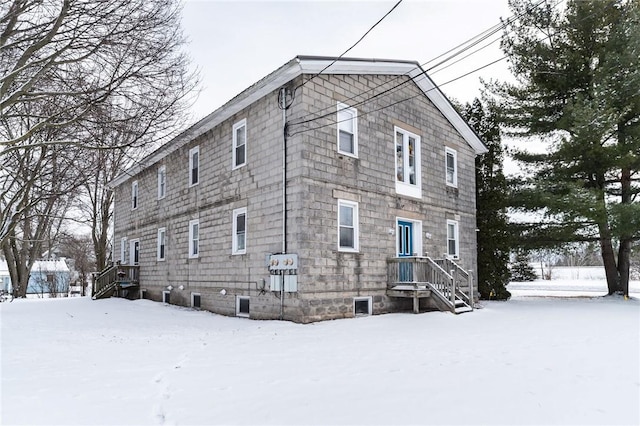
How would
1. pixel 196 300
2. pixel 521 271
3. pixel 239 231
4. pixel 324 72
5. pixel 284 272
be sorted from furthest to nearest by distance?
pixel 521 271 → pixel 196 300 → pixel 239 231 → pixel 324 72 → pixel 284 272

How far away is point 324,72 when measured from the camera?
12.4 meters

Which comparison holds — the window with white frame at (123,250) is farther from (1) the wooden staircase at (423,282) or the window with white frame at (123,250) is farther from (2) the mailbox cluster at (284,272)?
(1) the wooden staircase at (423,282)

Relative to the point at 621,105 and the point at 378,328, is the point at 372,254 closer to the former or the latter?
the point at 378,328

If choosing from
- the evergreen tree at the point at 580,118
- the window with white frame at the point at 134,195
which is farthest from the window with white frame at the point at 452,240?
the window with white frame at the point at 134,195

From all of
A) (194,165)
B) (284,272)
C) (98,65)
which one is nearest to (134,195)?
(194,165)

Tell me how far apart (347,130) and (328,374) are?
8.22 meters

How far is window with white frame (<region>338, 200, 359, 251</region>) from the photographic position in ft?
41.1

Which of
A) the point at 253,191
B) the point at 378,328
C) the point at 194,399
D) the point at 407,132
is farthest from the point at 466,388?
the point at 407,132

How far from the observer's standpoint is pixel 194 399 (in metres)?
5.05

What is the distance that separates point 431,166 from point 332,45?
580 centimetres

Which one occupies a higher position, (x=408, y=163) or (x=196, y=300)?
(x=408, y=163)

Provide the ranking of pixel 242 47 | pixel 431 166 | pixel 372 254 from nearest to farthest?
pixel 372 254 → pixel 242 47 → pixel 431 166

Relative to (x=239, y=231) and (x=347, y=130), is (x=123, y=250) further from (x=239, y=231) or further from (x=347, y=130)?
(x=347, y=130)

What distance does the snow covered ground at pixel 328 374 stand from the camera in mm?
4500
